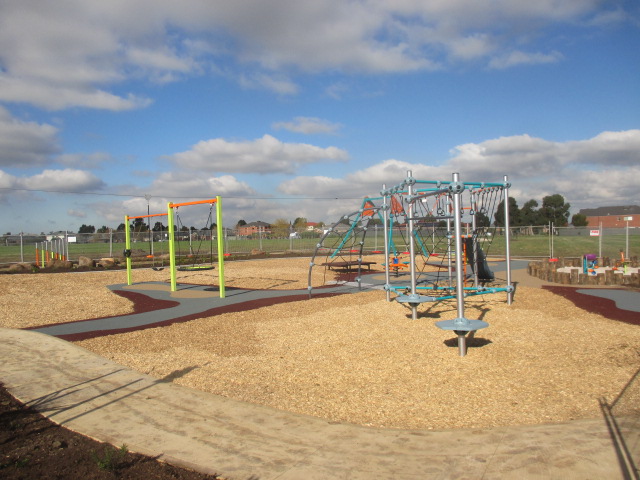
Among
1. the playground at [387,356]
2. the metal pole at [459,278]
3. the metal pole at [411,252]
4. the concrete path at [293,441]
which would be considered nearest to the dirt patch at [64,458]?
the concrete path at [293,441]

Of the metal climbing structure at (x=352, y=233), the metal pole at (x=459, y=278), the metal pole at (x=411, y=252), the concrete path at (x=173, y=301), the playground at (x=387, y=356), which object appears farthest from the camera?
the metal climbing structure at (x=352, y=233)

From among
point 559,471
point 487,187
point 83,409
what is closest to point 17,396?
point 83,409

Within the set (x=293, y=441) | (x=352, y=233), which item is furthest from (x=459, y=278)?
(x=352, y=233)

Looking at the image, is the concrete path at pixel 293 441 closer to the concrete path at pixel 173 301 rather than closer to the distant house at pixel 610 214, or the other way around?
the concrete path at pixel 173 301

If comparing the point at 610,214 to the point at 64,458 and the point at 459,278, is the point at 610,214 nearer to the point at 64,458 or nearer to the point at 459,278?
the point at 459,278

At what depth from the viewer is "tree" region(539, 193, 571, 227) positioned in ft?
243

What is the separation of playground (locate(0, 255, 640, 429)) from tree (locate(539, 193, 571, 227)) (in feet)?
224

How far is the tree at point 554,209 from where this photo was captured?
74.2 meters

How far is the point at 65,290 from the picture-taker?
15789 mm

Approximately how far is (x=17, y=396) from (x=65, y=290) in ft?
37.4

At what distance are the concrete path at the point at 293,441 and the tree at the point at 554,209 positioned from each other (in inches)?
3002

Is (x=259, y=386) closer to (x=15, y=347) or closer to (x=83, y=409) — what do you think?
(x=83, y=409)

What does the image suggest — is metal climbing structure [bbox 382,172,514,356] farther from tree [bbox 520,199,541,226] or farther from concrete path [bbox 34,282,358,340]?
tree [bbox 520,199,541,226]

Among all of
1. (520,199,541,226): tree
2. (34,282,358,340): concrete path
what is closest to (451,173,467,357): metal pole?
(34,282,358,340): concrete path
